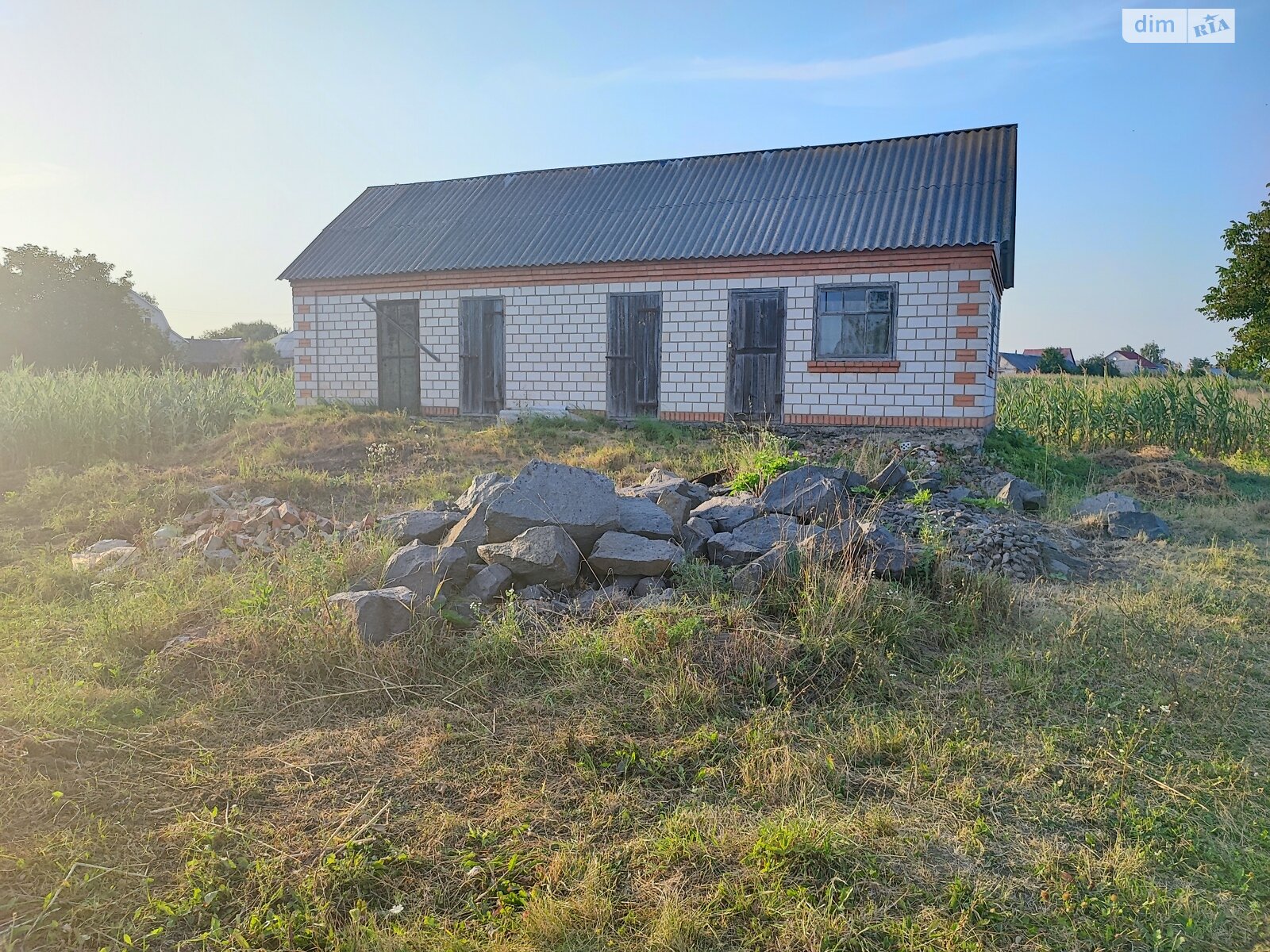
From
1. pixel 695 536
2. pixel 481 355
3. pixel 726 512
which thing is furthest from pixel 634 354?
pixel 695 536

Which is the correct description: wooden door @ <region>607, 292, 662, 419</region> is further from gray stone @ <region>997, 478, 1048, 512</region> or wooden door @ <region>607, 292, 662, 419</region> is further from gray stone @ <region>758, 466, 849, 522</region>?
gray stone @ <region>758, 466, 849, 522</region>

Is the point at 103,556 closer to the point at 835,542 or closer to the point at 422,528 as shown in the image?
the point at 422,528

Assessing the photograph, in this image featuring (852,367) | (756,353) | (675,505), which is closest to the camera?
(675,505)

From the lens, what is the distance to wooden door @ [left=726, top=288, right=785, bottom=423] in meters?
14.0

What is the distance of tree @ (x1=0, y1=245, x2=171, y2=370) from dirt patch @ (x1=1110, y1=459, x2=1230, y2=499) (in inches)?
1311

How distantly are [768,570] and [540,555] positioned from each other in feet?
4.98

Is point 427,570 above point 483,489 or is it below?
below

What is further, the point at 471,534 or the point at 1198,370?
the point at 1198,370

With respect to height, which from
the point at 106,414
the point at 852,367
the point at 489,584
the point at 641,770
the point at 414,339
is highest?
the point at 414,339

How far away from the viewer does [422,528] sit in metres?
6.33

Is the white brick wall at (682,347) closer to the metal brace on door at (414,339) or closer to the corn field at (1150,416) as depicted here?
the metal brace on door at (414,339)

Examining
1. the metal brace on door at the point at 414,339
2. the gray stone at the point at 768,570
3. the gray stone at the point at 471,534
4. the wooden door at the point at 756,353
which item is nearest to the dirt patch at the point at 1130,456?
the wooden door at the point at 756,353

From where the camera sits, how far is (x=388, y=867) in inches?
124

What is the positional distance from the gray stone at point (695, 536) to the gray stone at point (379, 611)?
81.9 inches
